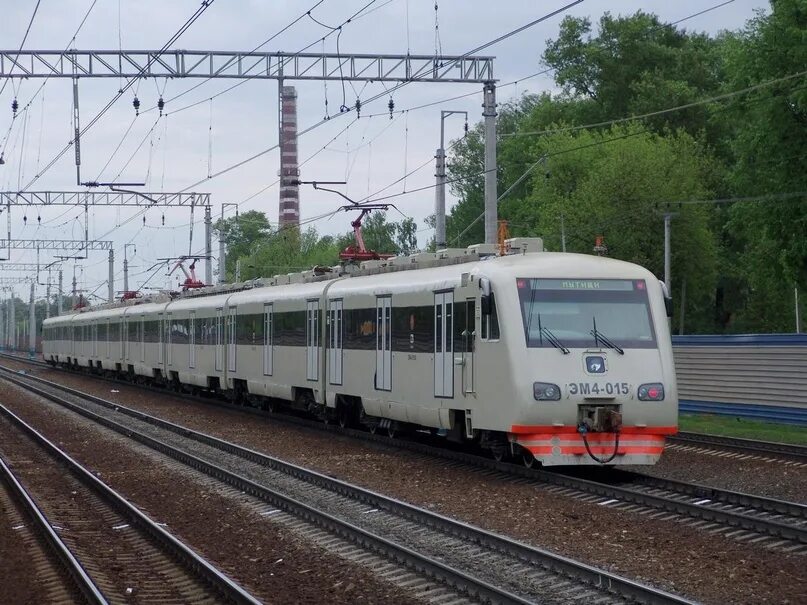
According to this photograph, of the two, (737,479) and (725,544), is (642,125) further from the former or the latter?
(725,544)

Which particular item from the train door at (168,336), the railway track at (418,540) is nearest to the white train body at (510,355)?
the railway track at (418,540)

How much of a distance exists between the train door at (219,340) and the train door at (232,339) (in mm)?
643

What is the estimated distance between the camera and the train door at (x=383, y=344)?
67.5ft

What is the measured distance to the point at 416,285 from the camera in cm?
1955

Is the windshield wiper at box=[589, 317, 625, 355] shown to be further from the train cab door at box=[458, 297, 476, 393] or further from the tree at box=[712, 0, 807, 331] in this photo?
the tree at box=[712, 0, 807, 331]

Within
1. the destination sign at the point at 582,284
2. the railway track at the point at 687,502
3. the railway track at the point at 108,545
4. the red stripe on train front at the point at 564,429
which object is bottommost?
the railway track at the point at 108,545

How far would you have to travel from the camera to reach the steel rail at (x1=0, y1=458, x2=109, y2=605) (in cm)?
987

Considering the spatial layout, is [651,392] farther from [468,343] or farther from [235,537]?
[235,537]

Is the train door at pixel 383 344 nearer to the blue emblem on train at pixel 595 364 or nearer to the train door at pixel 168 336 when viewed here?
the blue emblem on train at pixel 595 364

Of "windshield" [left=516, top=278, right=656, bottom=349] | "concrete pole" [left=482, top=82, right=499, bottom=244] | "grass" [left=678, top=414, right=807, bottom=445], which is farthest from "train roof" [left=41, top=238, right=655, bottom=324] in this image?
"grass" [left=678, top=414, right=807, bottom=445]

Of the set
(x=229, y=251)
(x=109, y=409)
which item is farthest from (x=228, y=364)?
(x=229, y=251)

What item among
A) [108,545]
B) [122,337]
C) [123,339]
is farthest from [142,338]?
[108,545]

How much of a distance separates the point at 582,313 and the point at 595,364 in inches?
28.4

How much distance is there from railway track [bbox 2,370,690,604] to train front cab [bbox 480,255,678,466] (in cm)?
242
